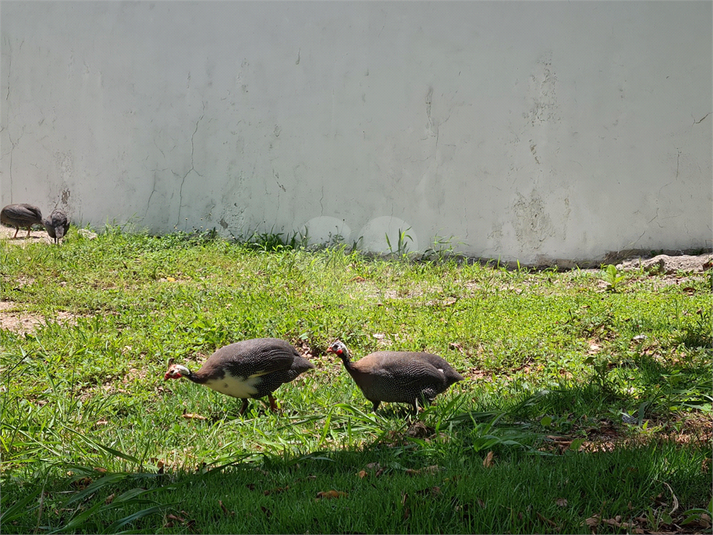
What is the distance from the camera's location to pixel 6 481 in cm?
325

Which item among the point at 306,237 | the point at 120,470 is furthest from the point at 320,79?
the point at 120,470

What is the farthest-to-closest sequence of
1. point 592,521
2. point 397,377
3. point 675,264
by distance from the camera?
1. point 675,264
2. point 397,377
3. point 592,521

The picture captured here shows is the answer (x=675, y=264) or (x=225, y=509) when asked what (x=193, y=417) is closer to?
(x=225, y=509)

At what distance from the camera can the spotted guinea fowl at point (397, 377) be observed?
13.2ft

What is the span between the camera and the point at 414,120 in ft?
29.2

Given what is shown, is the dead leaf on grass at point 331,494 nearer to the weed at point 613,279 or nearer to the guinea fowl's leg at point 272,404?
the guinea fowl's leg at point 272,404

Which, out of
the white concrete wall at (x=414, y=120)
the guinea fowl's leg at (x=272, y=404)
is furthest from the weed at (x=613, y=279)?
the guinea fowl's leg at (x=272, y=404)

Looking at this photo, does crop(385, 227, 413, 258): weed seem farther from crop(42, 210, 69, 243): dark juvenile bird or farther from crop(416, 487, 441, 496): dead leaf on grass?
crop(416, 487, 441, 496): dead leaf on grass

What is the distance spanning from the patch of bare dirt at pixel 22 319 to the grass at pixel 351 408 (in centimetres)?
4

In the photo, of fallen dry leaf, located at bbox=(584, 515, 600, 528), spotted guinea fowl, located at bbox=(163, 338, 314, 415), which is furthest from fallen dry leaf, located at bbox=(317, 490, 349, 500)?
spotted guinea fowl, located at bbox=(163, 338, 314, 415)

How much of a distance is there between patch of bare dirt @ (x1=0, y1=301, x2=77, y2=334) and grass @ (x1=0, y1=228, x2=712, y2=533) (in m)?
0.04

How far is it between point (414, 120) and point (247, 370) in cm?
563

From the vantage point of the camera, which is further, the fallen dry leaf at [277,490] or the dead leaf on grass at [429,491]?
the fallen dry leaf at [277,490]

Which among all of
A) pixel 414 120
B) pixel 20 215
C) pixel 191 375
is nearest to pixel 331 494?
pixel 191 375
